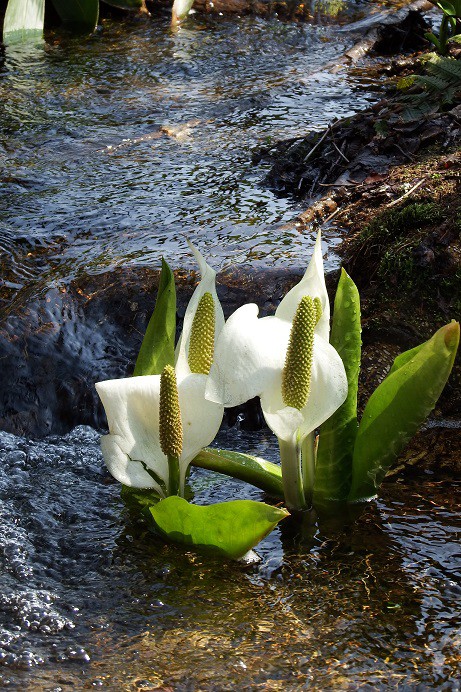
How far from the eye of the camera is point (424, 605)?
2211mm

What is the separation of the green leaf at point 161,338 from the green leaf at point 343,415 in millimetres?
453

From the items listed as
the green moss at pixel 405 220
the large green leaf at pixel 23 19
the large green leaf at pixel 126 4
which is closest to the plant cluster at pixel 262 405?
the green moss at pixel 405 220

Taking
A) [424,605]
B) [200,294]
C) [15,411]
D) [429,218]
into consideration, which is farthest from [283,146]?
[424,605]

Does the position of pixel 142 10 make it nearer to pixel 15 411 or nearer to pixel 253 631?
pixel 15 411

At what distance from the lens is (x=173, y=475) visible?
7.94ft

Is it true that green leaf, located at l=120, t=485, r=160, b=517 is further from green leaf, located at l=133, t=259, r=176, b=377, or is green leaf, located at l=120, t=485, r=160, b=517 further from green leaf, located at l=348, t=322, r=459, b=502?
green leaf, located at l=348, t=322, r=459, b=502

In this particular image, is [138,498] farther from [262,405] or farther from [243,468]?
[262,405]

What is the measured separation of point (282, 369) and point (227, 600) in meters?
0.58

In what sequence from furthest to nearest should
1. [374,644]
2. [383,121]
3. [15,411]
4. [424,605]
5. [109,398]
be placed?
[383,121], [15,411], [109,398], [424,605], [374,644]

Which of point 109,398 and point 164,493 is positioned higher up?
point 109,398

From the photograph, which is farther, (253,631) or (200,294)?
(200,294)

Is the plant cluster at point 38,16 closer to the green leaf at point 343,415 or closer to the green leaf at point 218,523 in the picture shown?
the green leaf at point 343,415

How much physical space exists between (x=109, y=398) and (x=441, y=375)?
0.83m

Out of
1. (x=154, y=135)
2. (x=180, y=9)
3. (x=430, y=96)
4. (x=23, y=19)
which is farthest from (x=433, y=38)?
(x=23, y=19)
